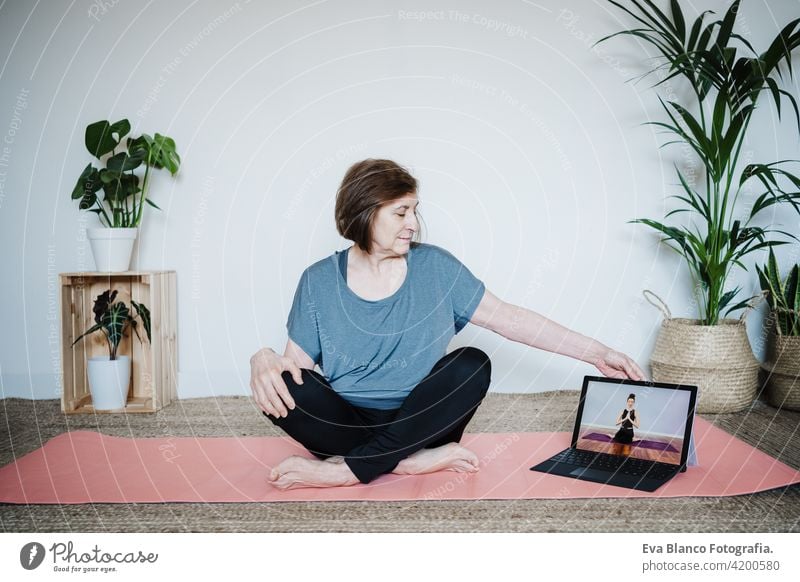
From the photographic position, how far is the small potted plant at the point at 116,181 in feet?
7.79

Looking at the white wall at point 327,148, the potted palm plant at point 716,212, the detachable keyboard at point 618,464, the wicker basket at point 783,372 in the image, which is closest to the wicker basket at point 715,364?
the potted palm plant at point 716,212

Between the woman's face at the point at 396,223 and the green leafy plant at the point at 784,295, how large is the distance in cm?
149

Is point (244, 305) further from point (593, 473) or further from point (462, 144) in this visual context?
point (593, 473)

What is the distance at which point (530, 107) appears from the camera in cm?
263

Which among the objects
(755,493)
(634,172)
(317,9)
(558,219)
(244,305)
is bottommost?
(755,493)

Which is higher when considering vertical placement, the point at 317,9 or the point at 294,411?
the point at 317,9

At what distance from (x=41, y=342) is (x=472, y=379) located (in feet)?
6.31

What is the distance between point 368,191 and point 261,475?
2.46 feet

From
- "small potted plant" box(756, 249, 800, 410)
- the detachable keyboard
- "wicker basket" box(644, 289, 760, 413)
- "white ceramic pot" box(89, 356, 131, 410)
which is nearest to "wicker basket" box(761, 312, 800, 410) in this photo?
"small potted plant" box(756, 249, 800, 410)

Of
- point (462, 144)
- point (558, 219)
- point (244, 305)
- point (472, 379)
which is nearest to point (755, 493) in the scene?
point (472, 379)

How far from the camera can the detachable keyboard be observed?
162 centimetres

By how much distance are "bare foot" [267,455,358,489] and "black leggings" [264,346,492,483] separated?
0.03 meters

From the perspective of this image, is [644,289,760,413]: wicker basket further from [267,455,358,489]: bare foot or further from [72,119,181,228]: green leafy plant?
[72,119,181,228]: green leafy plant

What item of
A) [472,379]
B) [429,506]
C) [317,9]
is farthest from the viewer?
[317,9]
